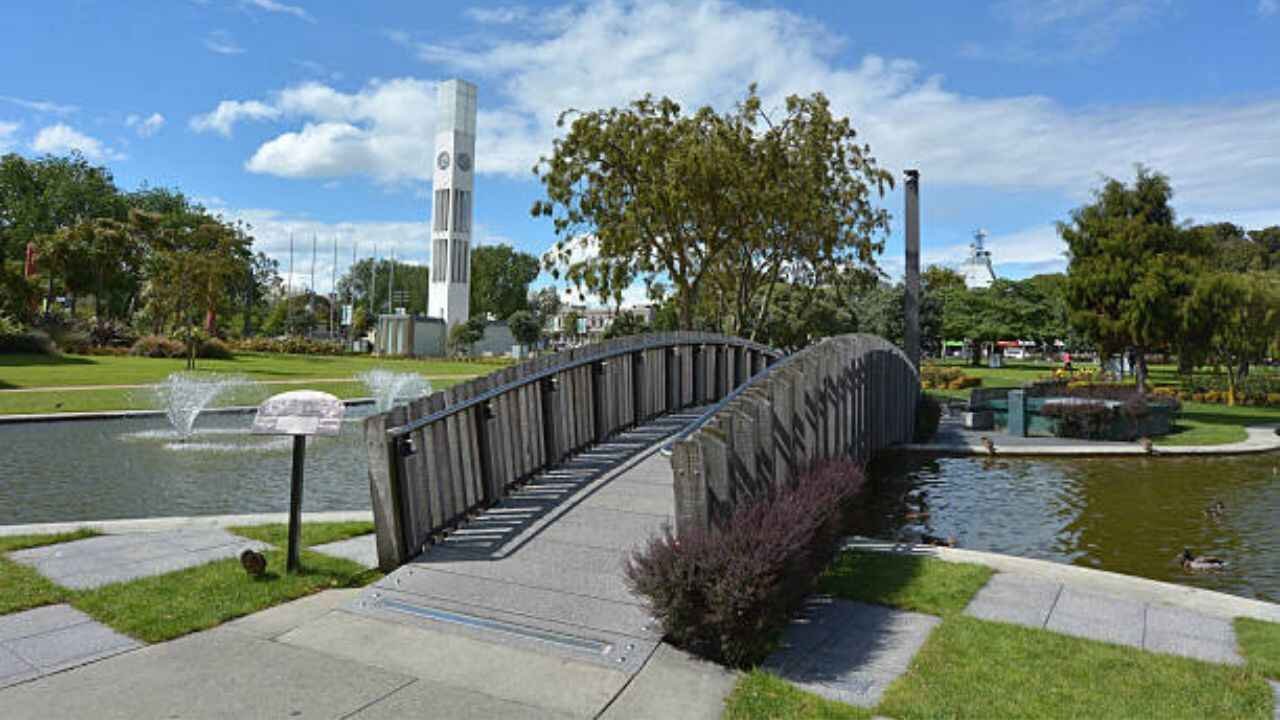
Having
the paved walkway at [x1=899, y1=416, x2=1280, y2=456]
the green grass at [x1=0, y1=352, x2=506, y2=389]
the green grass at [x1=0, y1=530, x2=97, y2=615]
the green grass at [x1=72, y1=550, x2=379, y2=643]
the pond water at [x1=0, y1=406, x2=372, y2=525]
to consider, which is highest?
the green grass at [x1=0, y1=352, x2=506, y2=389]

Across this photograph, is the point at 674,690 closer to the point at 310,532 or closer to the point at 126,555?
the point at 310,532

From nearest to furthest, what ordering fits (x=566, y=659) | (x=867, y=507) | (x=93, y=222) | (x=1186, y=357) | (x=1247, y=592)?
(x=566, y=659)
(x=1247, y=592)
(x=867, y=507)
(x=1186, y=357)
(x=93, y=222)

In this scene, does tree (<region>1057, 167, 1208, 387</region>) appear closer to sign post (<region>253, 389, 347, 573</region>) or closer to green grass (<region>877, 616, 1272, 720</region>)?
green grass (<region>877, 616, 1272, 720</region>)

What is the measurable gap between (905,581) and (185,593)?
5.88 meters

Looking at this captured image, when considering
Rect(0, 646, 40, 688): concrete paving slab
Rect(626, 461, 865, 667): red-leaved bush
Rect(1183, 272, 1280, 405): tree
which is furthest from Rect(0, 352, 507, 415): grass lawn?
Rect(1183, 272, 1280, 405): tree

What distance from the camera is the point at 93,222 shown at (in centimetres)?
5675

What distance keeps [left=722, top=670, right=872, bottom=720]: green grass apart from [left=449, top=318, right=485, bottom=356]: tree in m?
83.1

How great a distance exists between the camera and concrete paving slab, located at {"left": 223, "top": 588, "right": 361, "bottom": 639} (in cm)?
572

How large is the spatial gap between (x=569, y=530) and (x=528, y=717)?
3223 mm

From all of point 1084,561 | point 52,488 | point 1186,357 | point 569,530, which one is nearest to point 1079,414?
point 1084,561

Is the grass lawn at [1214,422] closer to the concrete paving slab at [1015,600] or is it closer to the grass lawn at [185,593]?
the concrete paving slab at [1015,600]

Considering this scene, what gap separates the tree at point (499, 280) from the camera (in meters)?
129

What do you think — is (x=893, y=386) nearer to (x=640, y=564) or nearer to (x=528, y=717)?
(x=640, y=564)

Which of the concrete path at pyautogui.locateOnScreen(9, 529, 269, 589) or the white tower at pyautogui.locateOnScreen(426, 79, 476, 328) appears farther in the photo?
the white tower at pyautogui.locateOnScreen(426, 79, 476, 328)
